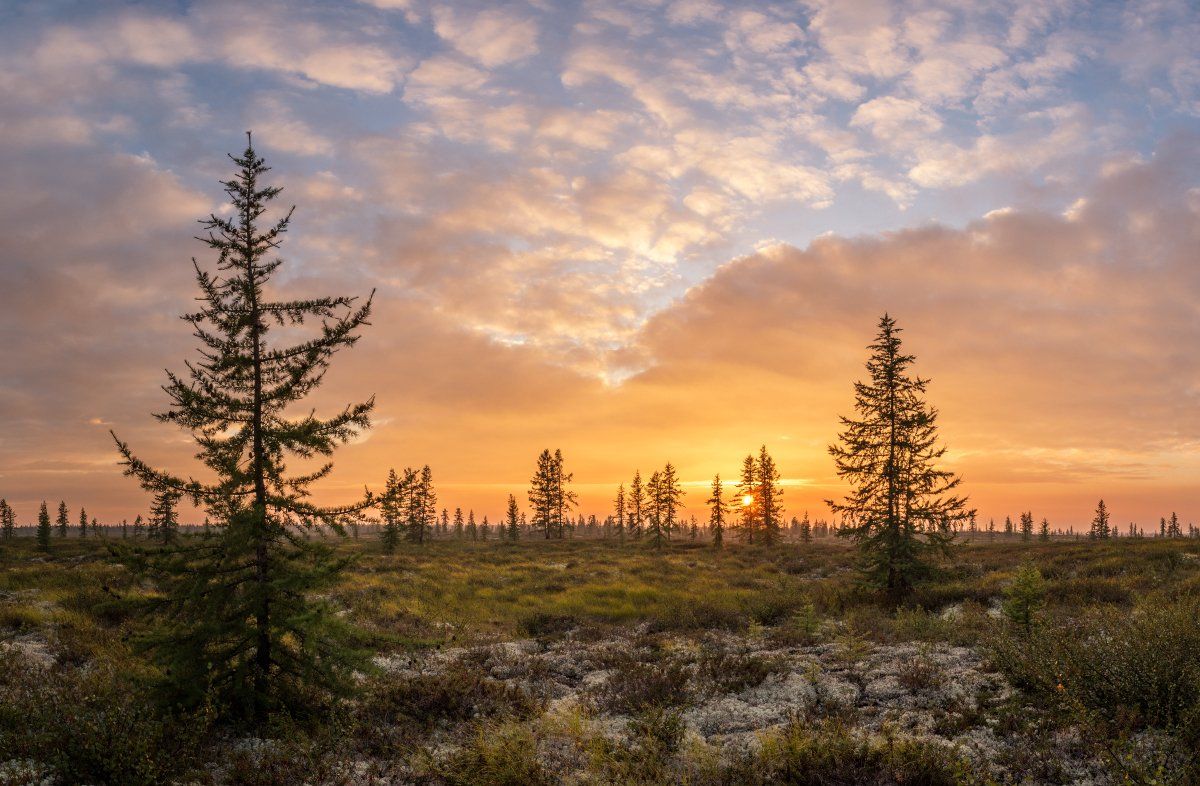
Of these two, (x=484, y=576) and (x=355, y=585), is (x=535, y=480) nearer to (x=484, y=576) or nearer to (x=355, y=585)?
(x=484, y=576)

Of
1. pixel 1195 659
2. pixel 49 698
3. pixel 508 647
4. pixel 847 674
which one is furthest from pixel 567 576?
pixel 1195 659

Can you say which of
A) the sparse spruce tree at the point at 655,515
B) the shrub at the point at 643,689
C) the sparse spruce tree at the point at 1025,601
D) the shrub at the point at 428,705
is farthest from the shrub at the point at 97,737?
the sparse spruce tree at the point at 655,515

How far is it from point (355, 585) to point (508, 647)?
12.8m

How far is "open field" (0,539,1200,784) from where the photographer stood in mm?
6371

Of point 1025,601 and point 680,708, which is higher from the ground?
point 1025,601

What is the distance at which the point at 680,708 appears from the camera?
830cm

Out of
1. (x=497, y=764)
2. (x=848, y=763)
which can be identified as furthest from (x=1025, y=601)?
(x=497, y=764)

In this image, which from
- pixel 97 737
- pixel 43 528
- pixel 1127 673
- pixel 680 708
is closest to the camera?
pixel 97 737

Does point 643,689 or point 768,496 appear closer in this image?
point 643,689

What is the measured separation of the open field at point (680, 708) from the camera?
637 centimetres

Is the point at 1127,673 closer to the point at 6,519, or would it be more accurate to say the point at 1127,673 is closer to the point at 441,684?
the point at 441,684

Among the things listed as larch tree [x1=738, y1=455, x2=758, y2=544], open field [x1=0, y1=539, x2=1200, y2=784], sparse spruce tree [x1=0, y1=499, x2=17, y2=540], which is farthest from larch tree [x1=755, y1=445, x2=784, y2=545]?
sparse spruce tree [x1=0, y1=499, x2=17, y2=540]

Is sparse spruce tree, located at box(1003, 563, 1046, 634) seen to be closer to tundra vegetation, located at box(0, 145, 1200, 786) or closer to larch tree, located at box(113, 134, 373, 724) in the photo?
tundra vegetation, located at box(0, 145, 1200, 786)

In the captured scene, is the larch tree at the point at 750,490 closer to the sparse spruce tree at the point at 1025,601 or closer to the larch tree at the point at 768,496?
the larch tree at the point at 768,496
